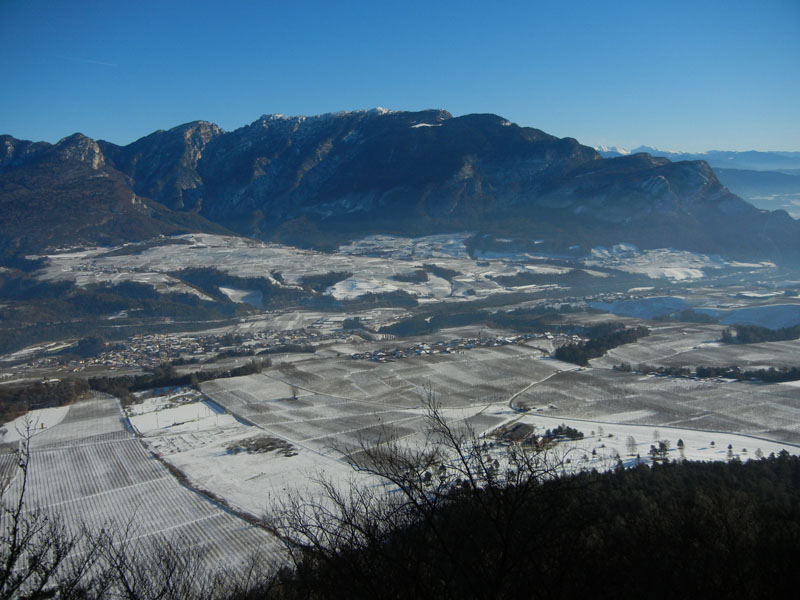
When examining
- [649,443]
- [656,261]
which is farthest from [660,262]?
[649,443]

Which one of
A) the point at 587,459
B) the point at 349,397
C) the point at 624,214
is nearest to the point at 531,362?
the point at 349,397

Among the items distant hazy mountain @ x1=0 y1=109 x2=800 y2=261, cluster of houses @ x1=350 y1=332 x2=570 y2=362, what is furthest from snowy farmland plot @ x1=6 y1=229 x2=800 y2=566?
distant hazy mountain @ x1=0 y1=109 x2=800 y2=261

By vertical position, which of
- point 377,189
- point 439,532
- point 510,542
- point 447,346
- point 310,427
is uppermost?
point 377,189

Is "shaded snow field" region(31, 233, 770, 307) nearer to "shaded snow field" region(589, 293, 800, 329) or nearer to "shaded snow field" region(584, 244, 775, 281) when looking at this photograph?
"shaded snow field" region(584, 244, 775, 281)

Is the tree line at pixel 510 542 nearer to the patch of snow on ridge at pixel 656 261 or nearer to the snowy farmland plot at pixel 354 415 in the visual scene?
the snowy farmland plot at pixel 354 415

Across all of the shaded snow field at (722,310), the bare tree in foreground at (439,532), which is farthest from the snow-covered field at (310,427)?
the shaded snow field at (722,310)

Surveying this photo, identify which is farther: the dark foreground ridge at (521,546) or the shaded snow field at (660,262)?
the shaded snow field at (660,262)

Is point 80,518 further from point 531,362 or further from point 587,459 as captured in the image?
point 531,362

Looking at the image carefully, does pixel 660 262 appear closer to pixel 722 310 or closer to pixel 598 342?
pixel 722 310
